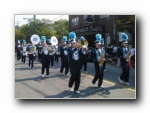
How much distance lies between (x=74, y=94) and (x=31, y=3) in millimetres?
1730

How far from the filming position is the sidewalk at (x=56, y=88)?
682 centimetres

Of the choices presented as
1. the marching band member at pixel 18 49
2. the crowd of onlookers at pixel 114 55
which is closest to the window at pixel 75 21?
the crowd of onlookers at pixel 114 55

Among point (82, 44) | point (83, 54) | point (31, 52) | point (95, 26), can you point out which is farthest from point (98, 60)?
point (31, 52)

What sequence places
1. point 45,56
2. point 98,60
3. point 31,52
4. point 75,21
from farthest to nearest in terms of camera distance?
point 45,56
point 31,52
point 98,60
point 75,21

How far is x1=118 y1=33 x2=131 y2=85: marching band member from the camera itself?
22.6ft

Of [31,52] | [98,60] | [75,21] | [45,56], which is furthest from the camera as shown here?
[45,56]

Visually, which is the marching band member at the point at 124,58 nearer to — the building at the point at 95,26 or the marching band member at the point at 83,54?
the building at the point at 95,26

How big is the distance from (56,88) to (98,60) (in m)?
0.89

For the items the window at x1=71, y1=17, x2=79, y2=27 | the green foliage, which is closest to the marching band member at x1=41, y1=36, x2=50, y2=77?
the green foliage

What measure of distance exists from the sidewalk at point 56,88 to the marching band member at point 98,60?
9cm

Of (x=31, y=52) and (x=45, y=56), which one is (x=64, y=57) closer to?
(x=45, y=56)

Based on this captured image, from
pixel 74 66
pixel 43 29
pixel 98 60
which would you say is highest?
pixel 43 29

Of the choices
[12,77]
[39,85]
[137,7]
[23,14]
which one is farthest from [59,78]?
[137,7]

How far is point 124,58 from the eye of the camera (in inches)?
278
